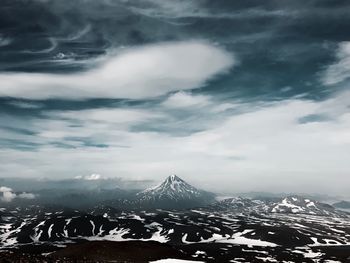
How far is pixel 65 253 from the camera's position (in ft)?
515

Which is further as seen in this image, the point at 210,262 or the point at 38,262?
the point at 210,262

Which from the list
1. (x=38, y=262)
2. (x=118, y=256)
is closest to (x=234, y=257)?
(x=118, y=256)

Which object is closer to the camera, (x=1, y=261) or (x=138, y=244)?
(x=1, y=261)

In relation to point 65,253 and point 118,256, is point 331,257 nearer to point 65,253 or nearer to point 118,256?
point 118,256

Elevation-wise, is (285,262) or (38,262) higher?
(38,262)

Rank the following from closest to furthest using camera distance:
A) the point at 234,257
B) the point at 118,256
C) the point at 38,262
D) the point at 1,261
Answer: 1. the point at 1,261
2. the point at 38,262
3. the point at 118,256
4. the point at 234,257

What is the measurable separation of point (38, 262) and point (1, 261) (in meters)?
12.4

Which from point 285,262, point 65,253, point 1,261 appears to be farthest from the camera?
point 285,262

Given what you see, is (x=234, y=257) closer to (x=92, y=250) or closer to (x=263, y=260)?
(x=263, y=260)

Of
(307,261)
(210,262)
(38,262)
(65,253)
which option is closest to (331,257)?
(307,261)

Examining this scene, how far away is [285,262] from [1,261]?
137m

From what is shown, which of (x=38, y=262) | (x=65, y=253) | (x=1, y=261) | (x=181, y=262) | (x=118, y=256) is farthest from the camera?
(x=65, y=253)

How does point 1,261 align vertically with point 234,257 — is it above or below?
above

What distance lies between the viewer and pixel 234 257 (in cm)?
18812
